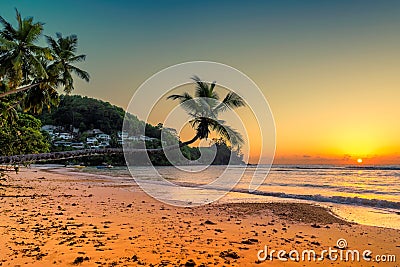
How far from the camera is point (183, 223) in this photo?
29.3 ft

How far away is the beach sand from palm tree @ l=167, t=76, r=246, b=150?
282 cm

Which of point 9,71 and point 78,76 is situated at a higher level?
point 78,76

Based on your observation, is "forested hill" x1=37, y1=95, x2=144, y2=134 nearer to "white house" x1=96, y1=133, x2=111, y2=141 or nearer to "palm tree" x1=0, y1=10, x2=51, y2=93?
"white house" x1=96, y1=133, x2=111, y2=141

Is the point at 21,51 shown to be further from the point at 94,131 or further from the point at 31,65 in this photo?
the point at 94,131

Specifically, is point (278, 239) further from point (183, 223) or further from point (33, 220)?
point (33, 220)

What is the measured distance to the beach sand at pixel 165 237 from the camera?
5355 millimetres

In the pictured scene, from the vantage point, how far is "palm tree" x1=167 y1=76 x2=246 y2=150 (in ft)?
37.8

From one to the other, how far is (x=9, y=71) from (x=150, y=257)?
16240mm

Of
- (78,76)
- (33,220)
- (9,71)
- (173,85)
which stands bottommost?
(33,220)

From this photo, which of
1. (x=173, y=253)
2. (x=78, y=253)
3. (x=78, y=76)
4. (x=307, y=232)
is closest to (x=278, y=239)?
(x=307, y=232)

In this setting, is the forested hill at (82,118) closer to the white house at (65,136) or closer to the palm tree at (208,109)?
the white house at (65,136)

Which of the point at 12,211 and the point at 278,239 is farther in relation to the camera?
the point at 12,211

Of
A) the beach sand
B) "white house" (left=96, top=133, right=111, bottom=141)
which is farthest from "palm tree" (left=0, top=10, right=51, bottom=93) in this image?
"white house" (left=96, top=133, right=111, bottom=141)

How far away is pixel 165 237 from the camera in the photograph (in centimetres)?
702
